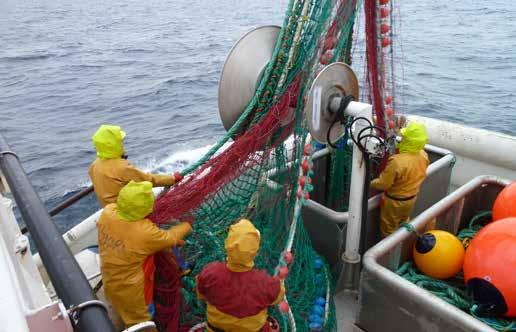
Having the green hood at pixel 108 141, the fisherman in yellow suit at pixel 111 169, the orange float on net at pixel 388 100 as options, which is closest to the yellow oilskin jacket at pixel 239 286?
the fisherman in yellow suit at pixel 111 169

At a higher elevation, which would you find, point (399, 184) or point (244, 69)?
point (244, 69)

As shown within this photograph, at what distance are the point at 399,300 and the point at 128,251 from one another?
179 centimetres

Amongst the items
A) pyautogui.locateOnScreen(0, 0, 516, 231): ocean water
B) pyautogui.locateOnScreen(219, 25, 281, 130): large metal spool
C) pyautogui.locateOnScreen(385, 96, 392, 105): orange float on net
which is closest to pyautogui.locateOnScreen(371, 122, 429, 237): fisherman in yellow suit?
pyautogui.locateOnScreen(385, 96, 392, 105): orange float on net

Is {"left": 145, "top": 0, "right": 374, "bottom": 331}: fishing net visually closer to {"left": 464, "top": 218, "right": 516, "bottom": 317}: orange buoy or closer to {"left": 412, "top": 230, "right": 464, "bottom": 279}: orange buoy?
{"left": 412, "top": 230, "right": 464, "bottom": 279}: orange buoy

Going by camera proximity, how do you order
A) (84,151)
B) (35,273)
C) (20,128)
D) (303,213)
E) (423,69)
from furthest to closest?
(423,69) < (20,128) < (84,151) < (303,213) < (35,273)

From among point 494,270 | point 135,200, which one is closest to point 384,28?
point 494,270

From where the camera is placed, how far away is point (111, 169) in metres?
3.89

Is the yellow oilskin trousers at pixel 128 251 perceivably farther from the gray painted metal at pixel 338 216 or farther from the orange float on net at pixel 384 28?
the orange float on net at pixel 384 28

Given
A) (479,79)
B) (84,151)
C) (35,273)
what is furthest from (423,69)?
(35,273)

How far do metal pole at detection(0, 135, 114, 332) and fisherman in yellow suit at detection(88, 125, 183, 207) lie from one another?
75.9 inches

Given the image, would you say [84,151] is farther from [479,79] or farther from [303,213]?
[479,79]

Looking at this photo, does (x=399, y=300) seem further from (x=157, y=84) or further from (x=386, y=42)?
(x=157, y=84)

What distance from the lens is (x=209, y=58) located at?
22297 millimetres

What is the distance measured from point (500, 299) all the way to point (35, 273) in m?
2.84
